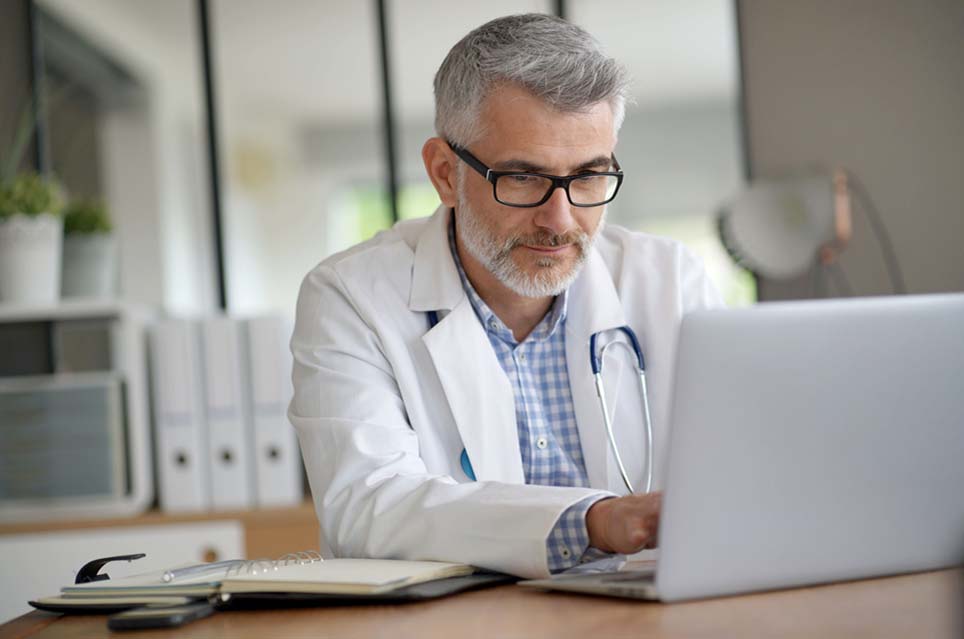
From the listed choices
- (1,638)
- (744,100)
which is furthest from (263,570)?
(744,100)

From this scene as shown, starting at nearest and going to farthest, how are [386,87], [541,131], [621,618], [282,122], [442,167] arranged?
1. [621,618]
2. [541,131]
3. [442,167]
4. [386,87]
5. [282,122]

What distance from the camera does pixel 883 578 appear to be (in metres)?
0.99

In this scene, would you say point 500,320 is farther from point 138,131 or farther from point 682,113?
point 138,131

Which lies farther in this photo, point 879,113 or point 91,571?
point 879,113

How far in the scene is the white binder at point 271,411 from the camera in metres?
2.68

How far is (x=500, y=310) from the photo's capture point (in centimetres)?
171

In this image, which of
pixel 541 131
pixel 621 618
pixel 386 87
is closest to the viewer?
pixel 621 618

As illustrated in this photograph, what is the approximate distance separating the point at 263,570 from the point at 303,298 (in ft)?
2.03

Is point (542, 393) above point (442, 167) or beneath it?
beneath

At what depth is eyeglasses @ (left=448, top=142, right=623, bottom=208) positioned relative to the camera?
151cm

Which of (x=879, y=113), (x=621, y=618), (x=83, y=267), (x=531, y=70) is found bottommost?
(x=621, y=618)

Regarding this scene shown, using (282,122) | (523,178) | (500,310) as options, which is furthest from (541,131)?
(282,122)

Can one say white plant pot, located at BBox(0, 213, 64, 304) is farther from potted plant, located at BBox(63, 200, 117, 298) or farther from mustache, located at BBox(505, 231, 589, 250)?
mustache, located at BBox(505, 231, 589, 250)

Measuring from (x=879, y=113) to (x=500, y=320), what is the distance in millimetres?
1673
